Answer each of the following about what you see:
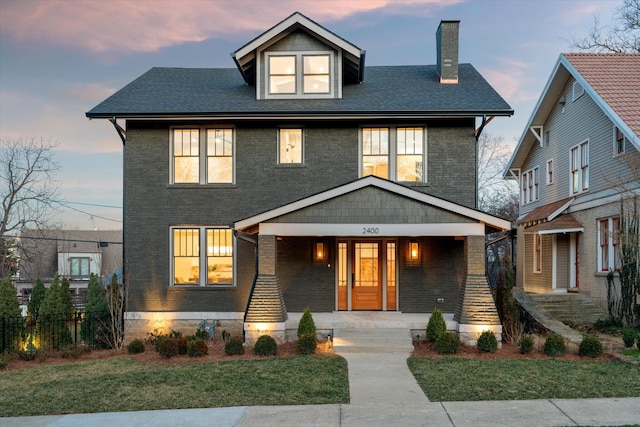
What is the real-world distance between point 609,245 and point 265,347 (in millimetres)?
11619

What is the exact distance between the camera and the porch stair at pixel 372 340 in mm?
11984

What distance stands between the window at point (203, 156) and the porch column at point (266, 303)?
3239mm

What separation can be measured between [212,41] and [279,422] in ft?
78.1

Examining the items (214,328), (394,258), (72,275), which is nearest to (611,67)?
(394,258)

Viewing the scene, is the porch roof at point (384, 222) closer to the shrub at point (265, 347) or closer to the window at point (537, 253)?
the shrub at point (265, 347)

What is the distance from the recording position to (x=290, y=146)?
1522 cm

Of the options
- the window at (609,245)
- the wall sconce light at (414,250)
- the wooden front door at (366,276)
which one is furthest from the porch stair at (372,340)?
the window at (609,245)

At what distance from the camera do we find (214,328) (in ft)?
48.5

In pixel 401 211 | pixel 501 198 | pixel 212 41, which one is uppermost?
pixel 212 41

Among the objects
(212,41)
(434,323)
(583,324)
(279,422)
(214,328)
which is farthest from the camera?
(212,41)

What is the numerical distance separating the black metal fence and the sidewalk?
23.1 ft

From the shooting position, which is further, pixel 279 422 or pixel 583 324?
pixel 583 324

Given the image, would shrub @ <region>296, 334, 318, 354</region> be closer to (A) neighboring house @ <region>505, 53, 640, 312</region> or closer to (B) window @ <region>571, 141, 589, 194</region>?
(A) neighboring house @ <region>505, 53, 640, 312</region>

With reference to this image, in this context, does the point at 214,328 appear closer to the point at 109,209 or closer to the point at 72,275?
the point at 72,275
